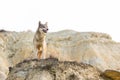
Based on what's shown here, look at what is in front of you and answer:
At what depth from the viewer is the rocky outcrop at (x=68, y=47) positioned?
6016 centimetres

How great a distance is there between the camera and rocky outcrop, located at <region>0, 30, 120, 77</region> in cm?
6016

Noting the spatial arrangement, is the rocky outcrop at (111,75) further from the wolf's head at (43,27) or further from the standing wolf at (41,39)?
the wolf's head at (43,27)

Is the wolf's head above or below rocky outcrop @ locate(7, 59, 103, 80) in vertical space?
above

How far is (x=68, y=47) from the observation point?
65312 mm

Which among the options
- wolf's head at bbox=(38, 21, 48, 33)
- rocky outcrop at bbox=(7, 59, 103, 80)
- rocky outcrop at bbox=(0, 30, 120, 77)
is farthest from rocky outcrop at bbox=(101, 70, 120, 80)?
rocky outcrop at bbox=(0, 30, 120, 77)

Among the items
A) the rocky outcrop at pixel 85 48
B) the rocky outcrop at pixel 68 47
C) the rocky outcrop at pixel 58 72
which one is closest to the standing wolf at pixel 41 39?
the rocky outcrop at pixel 58 72

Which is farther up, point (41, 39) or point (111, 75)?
point (41, 39)

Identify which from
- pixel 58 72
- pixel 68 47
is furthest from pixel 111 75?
pixel 68 47

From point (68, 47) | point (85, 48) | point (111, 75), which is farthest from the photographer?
point (68, 47)

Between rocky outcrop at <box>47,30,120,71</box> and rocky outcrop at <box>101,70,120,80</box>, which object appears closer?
rocky outcrop at <box>101,70,120,80</box>

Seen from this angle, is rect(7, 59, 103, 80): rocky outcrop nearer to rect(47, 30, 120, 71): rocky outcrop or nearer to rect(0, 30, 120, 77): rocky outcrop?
rect(0, 30, 120, 77): rocky outcrop

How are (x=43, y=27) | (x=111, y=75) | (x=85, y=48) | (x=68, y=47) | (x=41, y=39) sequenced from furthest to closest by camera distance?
(x=68, y=47), (x=85, y=48), (x=41, y=39), (x=43, y=27), (x=111, y=75)

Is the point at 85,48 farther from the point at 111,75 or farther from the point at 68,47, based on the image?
the point at 111,75

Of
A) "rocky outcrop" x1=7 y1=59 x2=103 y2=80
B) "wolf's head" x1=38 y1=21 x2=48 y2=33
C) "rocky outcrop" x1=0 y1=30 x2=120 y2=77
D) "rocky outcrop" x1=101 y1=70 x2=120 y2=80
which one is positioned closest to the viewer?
"rocky outcrop" x1=101 y1=70 x2=120 y2=80
